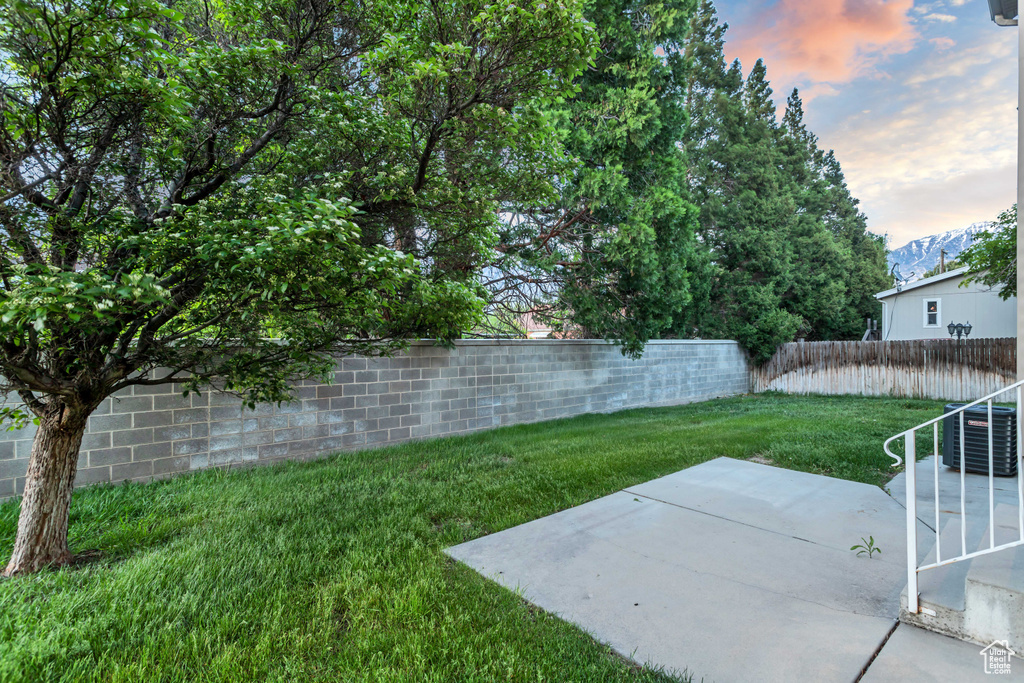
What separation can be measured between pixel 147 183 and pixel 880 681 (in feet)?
14.5

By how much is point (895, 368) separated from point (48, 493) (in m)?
15.2

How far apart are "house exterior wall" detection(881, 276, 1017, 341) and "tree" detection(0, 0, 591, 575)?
615 inches

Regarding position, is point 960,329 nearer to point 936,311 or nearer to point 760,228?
point 936,311

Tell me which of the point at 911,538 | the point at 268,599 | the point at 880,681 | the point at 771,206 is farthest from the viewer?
the point at 771,206

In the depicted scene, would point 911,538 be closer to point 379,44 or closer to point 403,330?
point 403,330

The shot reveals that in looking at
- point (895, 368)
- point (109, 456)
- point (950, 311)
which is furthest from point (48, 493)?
point (950, 311)

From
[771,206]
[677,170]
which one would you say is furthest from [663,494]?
[771,206]

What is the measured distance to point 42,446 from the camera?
2500 mm

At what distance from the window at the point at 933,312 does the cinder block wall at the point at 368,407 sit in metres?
10.5

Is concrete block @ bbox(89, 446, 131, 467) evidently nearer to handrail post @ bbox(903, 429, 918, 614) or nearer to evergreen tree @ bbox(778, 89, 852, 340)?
handrail post @ bbox(903, 429, 918, 614)

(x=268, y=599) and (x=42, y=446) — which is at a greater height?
(x=42, y=446)

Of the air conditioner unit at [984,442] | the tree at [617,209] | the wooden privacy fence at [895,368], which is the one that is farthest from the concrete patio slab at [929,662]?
the wooden privacy fence at [895,368]

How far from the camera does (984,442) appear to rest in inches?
176

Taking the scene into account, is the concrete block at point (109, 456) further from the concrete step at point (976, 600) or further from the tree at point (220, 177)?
the concrete step at point (976, 600)
